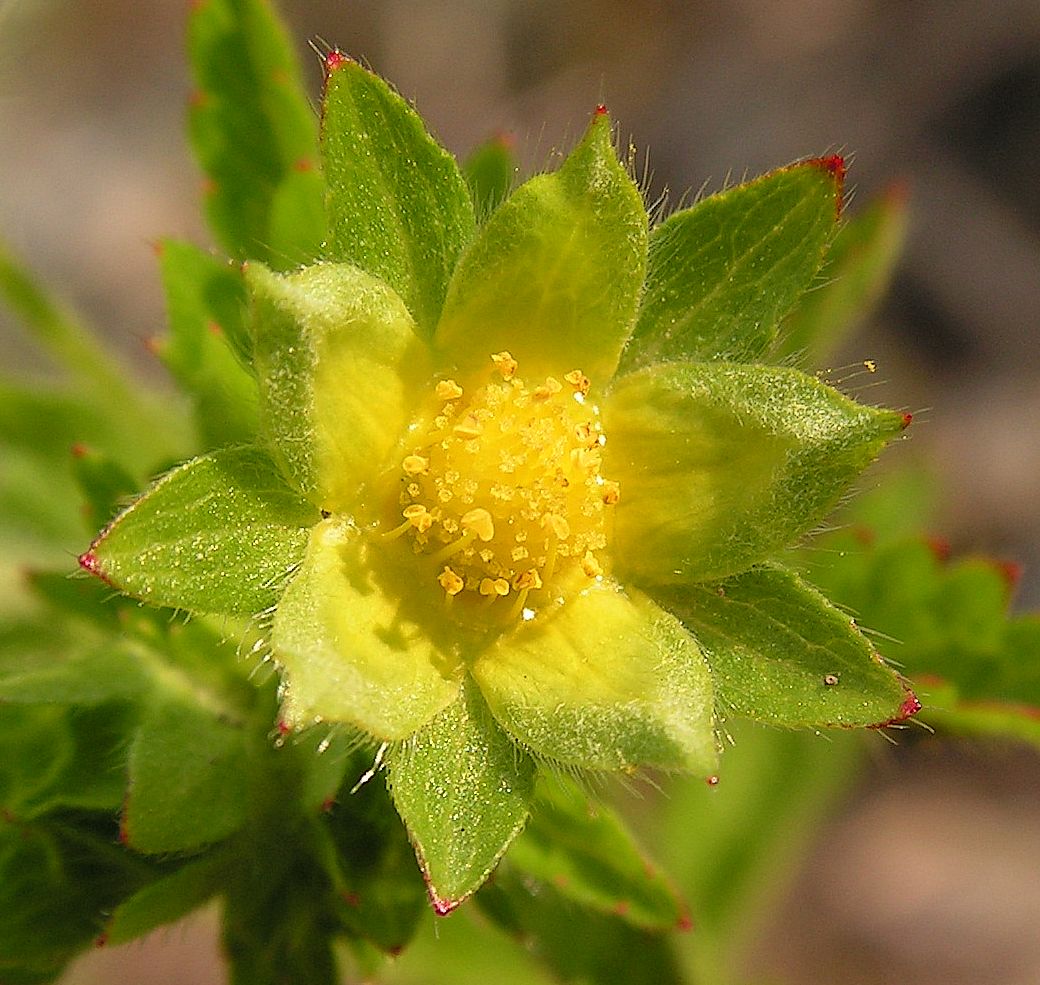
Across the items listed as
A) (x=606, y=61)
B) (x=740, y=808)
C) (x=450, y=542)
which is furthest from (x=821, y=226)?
(x=606, y=61)

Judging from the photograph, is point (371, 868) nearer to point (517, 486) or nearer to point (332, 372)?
point (517, 486)

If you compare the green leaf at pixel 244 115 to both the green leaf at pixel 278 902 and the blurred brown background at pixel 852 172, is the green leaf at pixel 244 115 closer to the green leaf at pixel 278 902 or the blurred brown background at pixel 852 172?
the green leaf at pixel 278 902

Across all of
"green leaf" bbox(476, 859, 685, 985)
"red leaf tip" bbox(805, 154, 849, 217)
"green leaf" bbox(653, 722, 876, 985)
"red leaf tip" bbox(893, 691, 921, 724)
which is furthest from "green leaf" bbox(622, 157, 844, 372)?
"green leaf" bbox(653, 722, 876, 985)

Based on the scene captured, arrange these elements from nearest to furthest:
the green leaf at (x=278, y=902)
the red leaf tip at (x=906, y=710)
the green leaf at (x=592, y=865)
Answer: the red leaf tip at (x=906, y=710) < the green leaf at (x=278, y=902) < the green leaf at (x=592, y=865)

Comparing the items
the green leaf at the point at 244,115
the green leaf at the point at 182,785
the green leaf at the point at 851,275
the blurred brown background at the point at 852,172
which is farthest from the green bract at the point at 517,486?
the blurred brown background at the point at 852,172

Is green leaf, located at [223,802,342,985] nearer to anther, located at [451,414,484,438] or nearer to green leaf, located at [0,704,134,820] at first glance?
green leaf, located at [0,704,134,820]

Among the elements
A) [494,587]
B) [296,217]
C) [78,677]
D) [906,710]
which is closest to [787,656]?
[906,710]
